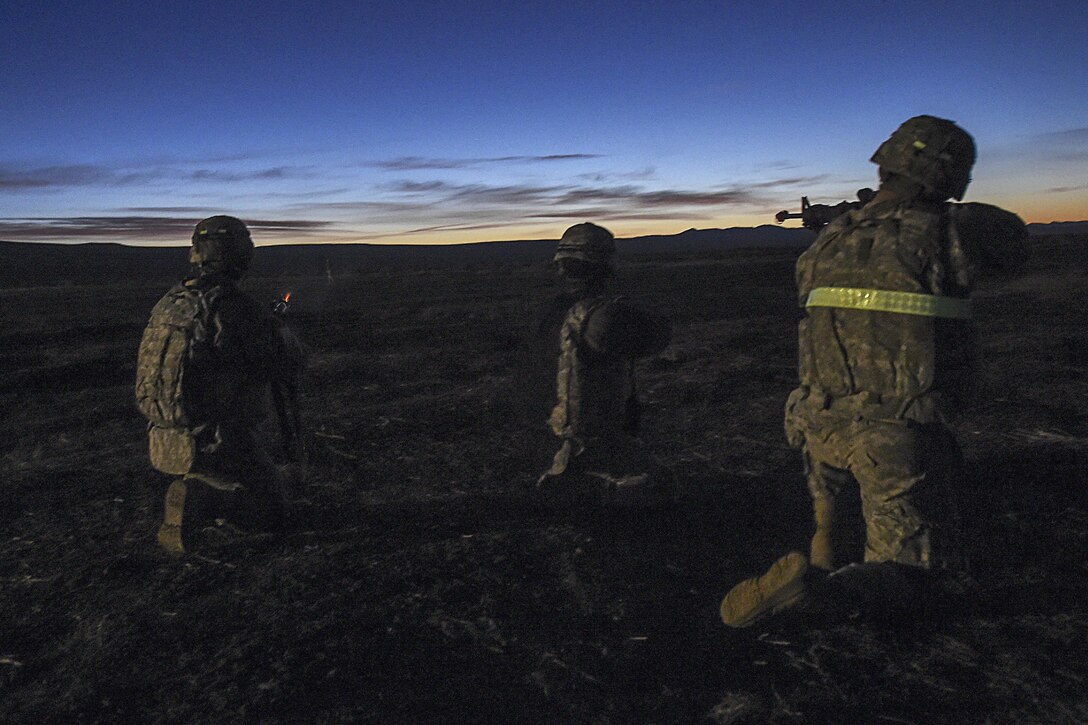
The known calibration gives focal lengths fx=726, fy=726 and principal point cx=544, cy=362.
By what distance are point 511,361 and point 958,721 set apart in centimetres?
841

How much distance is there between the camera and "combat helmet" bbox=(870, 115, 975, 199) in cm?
303

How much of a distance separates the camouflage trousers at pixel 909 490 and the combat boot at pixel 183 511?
3450mm

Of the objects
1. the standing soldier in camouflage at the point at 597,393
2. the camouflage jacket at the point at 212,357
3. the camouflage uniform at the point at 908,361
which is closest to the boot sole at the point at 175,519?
the camouflage jacket at the point at 212,357

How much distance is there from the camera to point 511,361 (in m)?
10.7

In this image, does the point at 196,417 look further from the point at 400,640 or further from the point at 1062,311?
the point at 1062,311

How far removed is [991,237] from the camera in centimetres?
292

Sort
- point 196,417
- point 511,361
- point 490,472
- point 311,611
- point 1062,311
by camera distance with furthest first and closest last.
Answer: point 1062,311
point 511,361
point 490,472
point 196,417
point 311,611

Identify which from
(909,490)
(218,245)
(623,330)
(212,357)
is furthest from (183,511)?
(909,490)

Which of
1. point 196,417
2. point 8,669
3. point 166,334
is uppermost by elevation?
point 166,334

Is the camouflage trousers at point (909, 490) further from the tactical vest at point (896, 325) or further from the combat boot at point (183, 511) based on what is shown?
the combat boot at point (183, 511)

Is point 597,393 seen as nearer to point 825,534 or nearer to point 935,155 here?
point 825,534

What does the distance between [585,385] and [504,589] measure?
53.2 inches

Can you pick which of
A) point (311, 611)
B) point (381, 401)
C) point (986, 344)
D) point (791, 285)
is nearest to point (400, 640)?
point (311, 611)

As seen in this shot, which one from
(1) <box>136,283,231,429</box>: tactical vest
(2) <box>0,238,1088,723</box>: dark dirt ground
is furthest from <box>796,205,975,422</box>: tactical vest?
(1) <box>136,283,231,429</box>: tactical vest
